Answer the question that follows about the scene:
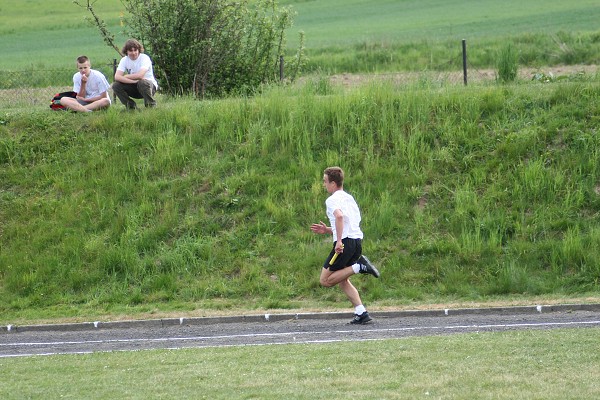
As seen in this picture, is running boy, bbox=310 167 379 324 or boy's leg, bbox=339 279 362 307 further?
boy's leg, bbox=339 279 362 307

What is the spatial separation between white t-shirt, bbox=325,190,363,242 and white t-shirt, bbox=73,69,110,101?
25.3 feet

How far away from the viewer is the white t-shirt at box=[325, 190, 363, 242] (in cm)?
1124

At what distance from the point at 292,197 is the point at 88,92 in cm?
465

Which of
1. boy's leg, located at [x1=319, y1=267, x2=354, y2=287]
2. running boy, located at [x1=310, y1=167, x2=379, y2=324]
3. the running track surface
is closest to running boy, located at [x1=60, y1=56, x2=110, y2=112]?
the running track surface

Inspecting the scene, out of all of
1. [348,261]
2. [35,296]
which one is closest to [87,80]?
[35,296]

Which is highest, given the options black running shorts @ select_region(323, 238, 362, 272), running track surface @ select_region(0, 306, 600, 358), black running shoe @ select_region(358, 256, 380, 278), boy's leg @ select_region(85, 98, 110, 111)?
boy's leg @ select_region(85, 98, 110, 111)

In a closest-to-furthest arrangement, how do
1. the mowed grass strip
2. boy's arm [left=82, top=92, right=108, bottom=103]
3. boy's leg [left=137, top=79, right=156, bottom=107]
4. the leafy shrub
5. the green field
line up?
the mowed grass strip → boy's leg [left=137, top=79, right=156, bottom=107] → boy's arm [left=82, top=92, right=108, bottom=103] → the leafy shrub → the green field

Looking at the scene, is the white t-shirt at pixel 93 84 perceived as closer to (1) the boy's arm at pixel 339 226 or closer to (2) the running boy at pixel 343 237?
(2) the running boy at pixel 343 237

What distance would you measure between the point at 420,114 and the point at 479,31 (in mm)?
28495

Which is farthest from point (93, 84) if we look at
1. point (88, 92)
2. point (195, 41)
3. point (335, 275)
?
point (335, 275)

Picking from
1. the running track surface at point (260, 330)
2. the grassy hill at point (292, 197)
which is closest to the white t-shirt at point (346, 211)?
the running track surface at point (260, 330)

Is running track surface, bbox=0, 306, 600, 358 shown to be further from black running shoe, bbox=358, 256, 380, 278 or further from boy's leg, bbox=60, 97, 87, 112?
boy's leg, bbox=60, 97, 87, 112

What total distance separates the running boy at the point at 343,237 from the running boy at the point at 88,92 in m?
7.40

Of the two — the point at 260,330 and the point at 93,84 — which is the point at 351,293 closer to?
the point at 260,330
